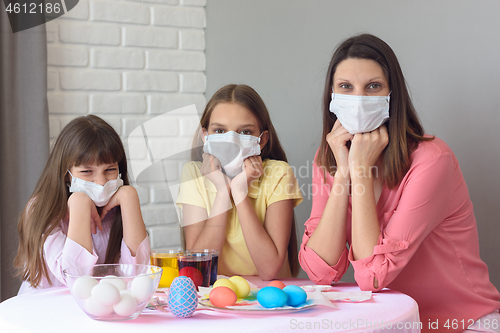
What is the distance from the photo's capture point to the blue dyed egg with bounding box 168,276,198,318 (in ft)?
2.33

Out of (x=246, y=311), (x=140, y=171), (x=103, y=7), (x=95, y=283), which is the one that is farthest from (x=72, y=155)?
(x=103, y=7)

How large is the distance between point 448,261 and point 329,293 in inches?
16.0

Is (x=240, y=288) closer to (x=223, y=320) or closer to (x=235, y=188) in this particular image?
(x=223, y=320)

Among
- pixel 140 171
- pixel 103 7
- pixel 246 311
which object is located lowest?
pixel 246 311

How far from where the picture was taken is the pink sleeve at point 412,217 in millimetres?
978

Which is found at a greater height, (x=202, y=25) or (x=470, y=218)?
(x=202, y=25)

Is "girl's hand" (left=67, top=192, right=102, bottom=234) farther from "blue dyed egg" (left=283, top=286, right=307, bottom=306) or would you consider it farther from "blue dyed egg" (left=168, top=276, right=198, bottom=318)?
"blue dyed egg" (left=283, top=286, right=307, bottom=306)

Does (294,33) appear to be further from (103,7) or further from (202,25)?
(103,7)

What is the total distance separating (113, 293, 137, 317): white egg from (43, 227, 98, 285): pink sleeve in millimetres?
481

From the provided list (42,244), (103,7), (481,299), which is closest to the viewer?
(481,299)

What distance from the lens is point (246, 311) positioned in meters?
0.74

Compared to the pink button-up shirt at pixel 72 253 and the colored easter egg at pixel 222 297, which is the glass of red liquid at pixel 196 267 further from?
the pink button-up shirt at pixel 72 253

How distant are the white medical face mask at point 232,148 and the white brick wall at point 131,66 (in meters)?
0.46

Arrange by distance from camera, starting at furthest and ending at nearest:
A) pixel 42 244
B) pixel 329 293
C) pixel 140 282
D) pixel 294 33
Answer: pixel 294 33, pixel 42 244, pixel 329 293, pixel 140 282
